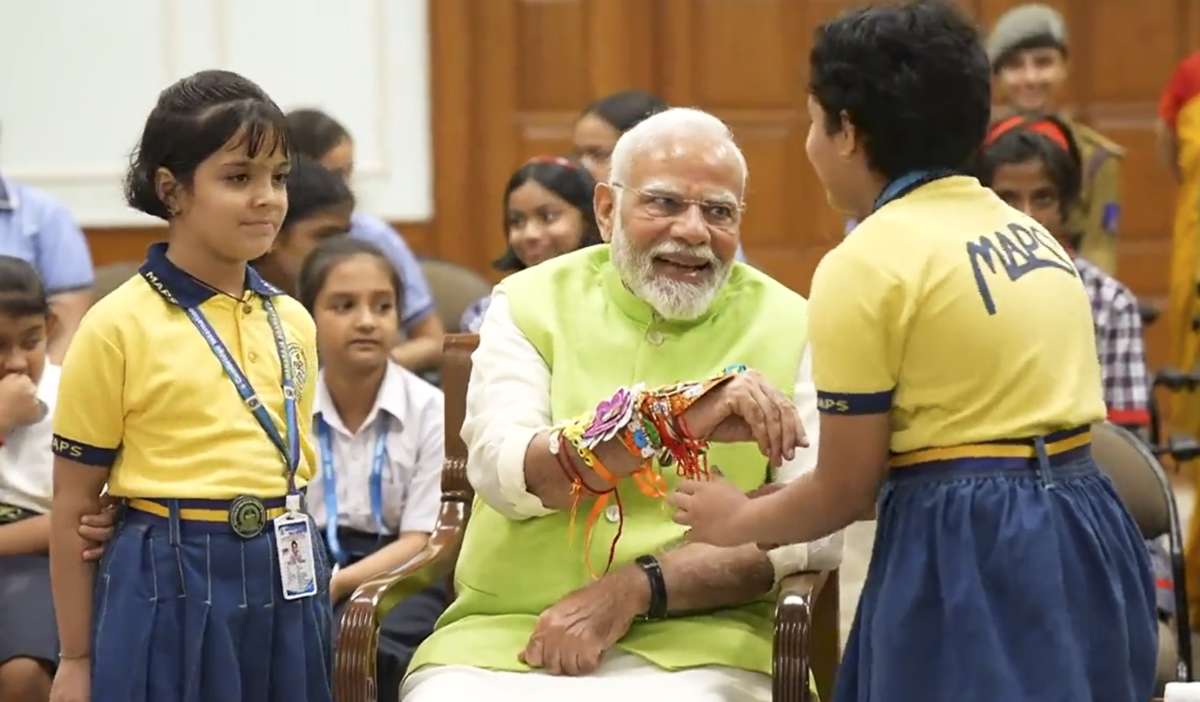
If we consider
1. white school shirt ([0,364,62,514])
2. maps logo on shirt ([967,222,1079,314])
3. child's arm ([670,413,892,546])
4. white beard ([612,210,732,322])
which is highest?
Answer: maps logo on shirt ([967,222,1079,314])

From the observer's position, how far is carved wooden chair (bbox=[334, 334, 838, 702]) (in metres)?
2.57

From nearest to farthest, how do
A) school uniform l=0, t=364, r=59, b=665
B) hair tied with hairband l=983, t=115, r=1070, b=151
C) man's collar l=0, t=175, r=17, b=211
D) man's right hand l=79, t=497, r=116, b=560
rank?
1. man's right hand l=79, t=497, r=116, b=560
2. school uniform l=0, t=364, r=59, b=665
3. hair tied with hairband l=983, t=115, r=1070, b=151
4. man's collar l=0, t=175, r=17, b=211

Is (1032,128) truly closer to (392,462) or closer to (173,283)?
(392,462)

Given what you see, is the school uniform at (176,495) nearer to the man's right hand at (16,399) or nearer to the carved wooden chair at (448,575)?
the carved wooden chair at (448,575)

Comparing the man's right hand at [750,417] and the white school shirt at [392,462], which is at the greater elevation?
the man's right hand at [750,417]

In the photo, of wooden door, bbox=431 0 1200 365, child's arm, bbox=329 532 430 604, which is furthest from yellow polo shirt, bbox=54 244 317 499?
wooden door, bbox=431 0 1200 365

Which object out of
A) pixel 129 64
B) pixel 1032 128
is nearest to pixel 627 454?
pixel 1032 128

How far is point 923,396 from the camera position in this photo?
2.24 meters

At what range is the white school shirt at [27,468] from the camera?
323 centimetres

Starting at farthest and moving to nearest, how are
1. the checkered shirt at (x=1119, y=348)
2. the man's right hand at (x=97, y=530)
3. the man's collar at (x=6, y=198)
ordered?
the man's collar at (x=6, y=198)
the checkered shirt at (x=1119, y=348)
the man's right hand at (x=97, y=530)

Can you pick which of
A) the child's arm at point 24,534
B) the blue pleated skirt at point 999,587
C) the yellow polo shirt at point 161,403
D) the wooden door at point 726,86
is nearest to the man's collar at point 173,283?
the yellow polo shirt at point 161,403

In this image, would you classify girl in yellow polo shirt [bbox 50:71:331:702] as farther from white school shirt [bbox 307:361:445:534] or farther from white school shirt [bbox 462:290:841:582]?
white school shirt [bbox 307:361:445:534]

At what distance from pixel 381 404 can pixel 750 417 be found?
4.19ft

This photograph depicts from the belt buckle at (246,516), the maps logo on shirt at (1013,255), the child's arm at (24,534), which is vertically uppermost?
the maps logo on shirt at (1013,255)
